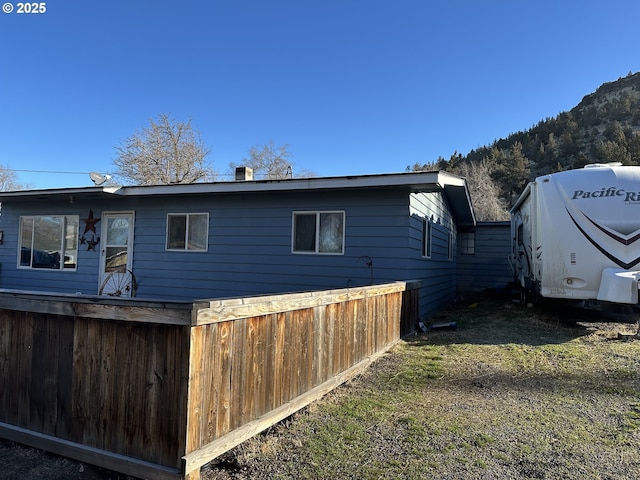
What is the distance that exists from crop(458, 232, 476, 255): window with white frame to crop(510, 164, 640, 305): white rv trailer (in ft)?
23.6

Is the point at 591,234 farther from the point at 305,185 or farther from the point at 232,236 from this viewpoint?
the point at 232,236

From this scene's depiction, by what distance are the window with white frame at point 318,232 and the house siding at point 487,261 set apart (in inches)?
313

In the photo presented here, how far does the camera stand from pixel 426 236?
8.96 meters

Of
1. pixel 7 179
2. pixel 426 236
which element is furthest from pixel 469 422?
pixel 7 179

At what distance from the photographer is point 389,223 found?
755 centimetres

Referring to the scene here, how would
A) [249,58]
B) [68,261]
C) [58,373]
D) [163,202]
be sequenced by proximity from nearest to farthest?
1. [58,373]
2. [163,202]
3. [68,261]
4. [249,58]

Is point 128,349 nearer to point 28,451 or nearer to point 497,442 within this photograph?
point 28,451

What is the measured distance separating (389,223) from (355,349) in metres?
3.37

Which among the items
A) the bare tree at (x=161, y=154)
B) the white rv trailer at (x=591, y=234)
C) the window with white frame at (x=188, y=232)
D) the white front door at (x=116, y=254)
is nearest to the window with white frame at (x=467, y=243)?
the white rv trailer at (x=591, y=234)

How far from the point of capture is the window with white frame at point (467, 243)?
14492 millimetres

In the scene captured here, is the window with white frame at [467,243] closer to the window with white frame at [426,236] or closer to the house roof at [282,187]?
the house roof at [282,187]

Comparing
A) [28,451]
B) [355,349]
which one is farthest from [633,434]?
[28,451]

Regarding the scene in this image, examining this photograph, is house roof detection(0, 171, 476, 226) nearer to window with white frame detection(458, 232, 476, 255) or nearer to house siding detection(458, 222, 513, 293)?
house siding detection(458, 222, 513, 293)

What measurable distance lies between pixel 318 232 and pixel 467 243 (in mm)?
8467
